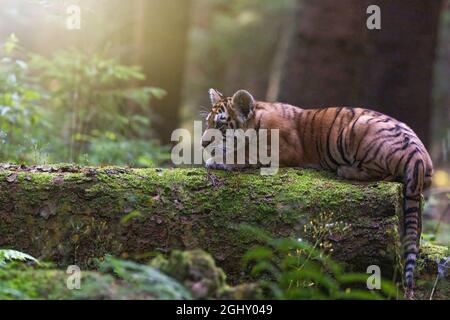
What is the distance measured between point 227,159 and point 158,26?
26.5ft

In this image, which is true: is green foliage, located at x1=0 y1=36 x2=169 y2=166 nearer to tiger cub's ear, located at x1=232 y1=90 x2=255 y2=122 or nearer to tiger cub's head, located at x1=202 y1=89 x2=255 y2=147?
tiger cub's head, located at x1=202 y1=89 x2=255 y2=147

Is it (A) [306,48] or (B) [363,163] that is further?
(A) [306,48]

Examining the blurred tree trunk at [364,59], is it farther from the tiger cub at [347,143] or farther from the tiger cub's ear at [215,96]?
the tiger cub's ear at [215,96]

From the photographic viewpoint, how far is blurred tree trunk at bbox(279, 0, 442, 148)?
1166 cm

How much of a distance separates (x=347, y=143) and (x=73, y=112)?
5.37 m

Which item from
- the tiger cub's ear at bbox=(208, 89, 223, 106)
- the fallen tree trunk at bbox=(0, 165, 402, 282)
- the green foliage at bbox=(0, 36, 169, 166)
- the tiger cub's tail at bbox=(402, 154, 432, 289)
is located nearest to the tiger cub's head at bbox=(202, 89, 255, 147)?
the tiger cub's ear at bbox=(208, 89, 223, 106)

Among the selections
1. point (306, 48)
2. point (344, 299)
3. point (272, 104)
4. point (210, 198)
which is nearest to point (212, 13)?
point (306, 48)

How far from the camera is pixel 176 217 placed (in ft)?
20.5

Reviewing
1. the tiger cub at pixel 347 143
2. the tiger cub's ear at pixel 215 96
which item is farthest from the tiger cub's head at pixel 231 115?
the tiger cub's ear at pixel 215 96

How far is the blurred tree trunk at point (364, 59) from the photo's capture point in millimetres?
11656

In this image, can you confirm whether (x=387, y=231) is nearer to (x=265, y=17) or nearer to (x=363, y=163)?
(x=363, y=163)

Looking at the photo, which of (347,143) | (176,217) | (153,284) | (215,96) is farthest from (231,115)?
(153,284)

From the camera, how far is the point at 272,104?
803cm

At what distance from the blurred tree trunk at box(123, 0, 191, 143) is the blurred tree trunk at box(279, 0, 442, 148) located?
2901 millimetres
